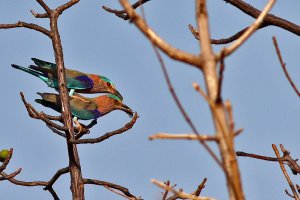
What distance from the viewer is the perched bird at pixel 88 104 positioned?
5.79 m

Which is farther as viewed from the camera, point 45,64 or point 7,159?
point 45,64

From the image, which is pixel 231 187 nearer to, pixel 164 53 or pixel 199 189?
pixel 164 53

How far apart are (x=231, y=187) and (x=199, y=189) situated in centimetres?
320

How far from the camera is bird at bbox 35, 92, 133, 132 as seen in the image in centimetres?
579

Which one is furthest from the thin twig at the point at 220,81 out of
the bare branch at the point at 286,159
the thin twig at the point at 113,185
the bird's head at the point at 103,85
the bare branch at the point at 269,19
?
the bird's head at the point at 103,85

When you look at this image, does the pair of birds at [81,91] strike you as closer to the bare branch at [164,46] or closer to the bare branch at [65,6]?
the bare branch at [65,6]

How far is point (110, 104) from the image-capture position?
20.1 feet

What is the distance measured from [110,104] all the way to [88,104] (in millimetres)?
235

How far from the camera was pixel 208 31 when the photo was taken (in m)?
2.02

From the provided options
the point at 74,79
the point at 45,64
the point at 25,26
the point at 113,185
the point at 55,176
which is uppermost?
the point at 25,26

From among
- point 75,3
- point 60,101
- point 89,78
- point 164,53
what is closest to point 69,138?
point 60,101

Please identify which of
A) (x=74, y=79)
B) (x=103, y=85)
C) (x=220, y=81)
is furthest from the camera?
(x=103, y=85)

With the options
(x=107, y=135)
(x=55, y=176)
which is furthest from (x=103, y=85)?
(x=107, y=135)

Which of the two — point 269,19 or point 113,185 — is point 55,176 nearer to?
point 113,185
